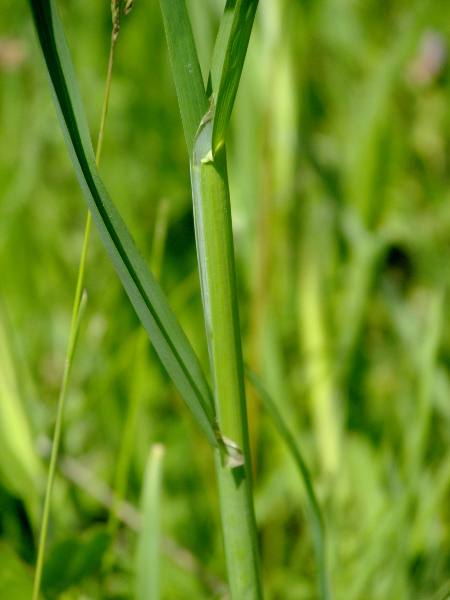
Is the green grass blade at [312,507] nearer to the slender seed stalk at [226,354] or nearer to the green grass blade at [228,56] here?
the slender seed stalk at [226,354]

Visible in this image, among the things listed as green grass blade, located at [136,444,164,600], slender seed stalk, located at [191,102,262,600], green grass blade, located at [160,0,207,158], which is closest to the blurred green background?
green grass blade, located at [136,444,164,600]

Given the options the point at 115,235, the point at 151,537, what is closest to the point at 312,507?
the point at 151,537

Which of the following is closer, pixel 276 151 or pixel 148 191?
pixel 276 151

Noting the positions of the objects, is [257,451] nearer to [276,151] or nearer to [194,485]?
[194,485]

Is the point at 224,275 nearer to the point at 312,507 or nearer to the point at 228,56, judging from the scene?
the point at 228,56

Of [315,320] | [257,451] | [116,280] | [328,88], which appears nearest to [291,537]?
[257,451]

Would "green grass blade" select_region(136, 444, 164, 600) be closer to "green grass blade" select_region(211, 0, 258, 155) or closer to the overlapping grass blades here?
A: the overlapping grass blades
